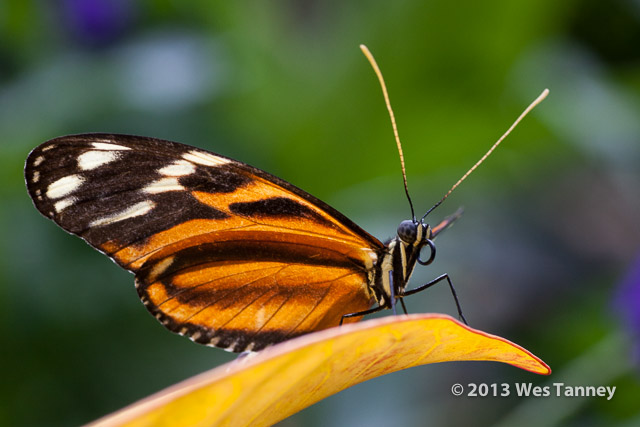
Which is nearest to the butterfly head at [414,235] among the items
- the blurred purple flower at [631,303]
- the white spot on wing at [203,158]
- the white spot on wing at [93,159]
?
the white spot on wing at [203,158]

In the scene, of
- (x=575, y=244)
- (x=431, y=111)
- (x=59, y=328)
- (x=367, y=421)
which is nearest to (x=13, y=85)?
(x=59, y=328)

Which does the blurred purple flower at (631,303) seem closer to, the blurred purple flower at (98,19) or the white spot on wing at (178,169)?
the white spot on wing at (178,169)

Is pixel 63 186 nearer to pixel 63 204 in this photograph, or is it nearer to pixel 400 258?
pixel 63 204

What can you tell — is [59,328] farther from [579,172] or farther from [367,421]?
[579,172]

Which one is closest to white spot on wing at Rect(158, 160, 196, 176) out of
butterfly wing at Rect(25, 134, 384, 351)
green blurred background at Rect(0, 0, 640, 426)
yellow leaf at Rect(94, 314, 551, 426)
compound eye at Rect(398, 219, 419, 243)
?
butterfly wing at Rect(25, 134, 384, 351)

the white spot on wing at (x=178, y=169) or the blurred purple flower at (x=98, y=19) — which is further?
the blurred purple flower at (x=98, y=19)

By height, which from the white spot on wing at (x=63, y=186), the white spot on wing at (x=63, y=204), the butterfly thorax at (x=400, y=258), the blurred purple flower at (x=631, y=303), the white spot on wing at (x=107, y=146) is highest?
the blurred purple flower at (x=631, y=303)
